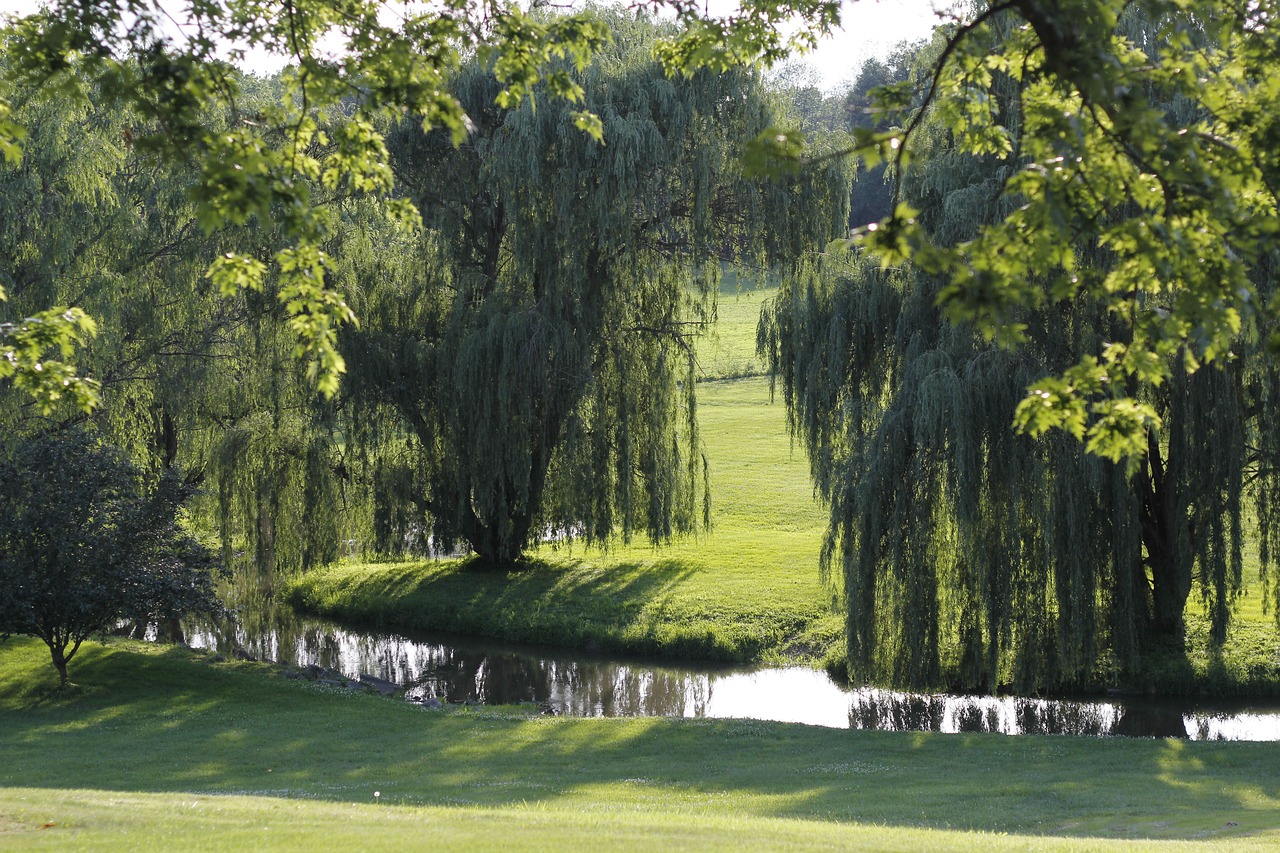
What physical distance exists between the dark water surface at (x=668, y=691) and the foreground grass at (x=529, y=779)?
2.58 metres

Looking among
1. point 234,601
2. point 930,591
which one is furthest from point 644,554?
point 930,591

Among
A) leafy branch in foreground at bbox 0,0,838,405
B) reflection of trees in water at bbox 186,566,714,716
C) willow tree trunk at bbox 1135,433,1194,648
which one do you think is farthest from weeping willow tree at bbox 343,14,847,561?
leafy branch in foreground at bbox 0,0,838,405

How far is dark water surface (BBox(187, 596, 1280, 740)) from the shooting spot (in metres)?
17.1

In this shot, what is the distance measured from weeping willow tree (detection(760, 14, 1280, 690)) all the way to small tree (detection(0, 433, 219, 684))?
9.92 metres

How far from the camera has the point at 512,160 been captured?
71.2ft

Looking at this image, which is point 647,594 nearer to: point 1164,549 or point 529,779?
point 1164,549

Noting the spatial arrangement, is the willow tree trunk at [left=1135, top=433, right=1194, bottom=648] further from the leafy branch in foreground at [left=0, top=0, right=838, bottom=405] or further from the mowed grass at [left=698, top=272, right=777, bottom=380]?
the mowed grass at [left=698, top=272, right=777, bottom=380]

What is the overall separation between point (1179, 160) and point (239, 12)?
18.6 ft

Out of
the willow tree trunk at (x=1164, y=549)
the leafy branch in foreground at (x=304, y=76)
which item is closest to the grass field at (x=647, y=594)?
the willow tree trunk at (x=1164, y=549)

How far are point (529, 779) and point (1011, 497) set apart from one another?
7167 millimetres

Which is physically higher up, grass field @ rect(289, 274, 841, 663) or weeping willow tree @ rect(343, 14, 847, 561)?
weeping willow tree @ rect(343, 14, 847, 561)

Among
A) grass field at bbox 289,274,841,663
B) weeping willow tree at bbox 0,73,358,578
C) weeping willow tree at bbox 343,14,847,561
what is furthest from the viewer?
grass field at bbox 289,274,841,663

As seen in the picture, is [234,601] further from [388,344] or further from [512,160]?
[512,160]

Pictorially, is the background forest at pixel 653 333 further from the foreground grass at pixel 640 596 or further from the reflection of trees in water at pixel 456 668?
the reflection of trees in water at pixel 456 668
